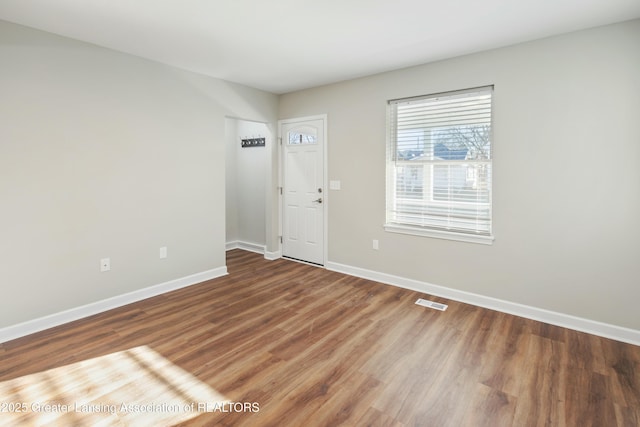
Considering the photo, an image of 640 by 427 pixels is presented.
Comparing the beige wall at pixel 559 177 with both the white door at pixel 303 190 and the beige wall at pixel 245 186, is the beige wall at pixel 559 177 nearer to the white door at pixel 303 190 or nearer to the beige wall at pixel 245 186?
the white door at pixel 303 190

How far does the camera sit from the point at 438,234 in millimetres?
3650

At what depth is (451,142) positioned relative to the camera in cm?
352

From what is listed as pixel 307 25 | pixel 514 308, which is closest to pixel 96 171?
pixel 307 25

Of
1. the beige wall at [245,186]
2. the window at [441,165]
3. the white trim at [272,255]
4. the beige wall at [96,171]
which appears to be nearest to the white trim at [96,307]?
the beige wall at [96,171]

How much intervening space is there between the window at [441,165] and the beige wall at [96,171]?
2350mm

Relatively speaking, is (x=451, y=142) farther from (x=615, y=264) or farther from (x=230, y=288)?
(x=230, y=288)

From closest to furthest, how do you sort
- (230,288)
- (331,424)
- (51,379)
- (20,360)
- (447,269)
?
(331,424)
(51,379)
(20,360)
(447,269)
(230,288)

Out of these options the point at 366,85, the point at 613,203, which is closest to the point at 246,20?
the point at 366,85

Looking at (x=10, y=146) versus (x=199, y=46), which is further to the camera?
(x=199, y=46)

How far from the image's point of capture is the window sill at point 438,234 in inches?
132

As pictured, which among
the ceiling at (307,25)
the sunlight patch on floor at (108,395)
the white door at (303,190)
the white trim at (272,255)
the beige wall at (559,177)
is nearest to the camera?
the sunlight patch on floor at (108,395)

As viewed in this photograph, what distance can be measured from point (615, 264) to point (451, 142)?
179 centimetres

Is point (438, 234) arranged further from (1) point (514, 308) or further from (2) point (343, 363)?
(2) point (343, 363)

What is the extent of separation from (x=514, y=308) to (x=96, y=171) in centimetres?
434
